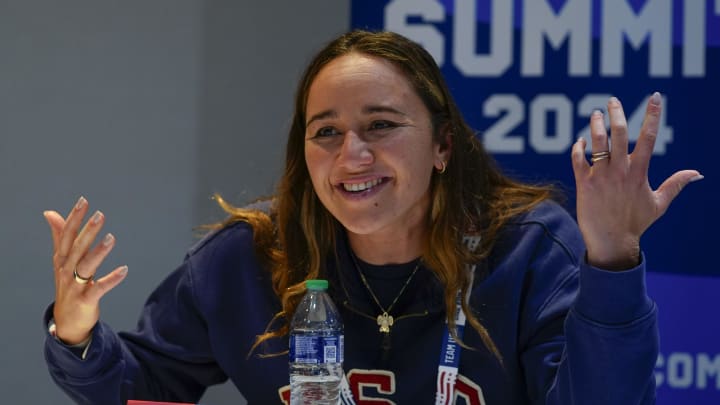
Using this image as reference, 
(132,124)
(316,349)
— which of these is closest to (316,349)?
(316,349)

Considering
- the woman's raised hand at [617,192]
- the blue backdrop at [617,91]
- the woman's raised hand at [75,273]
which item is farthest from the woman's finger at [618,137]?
the blue backdrop at [617,91]

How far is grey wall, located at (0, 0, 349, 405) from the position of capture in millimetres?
3225

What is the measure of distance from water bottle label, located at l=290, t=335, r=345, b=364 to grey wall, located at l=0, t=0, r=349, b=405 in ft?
5.08

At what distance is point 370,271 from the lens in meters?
2.09

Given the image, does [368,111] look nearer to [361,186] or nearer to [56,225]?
[361,186]

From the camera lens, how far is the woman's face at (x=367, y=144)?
6.41ft

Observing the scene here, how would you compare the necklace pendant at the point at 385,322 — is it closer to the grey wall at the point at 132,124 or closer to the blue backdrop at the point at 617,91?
the blue backdrop at the point at 617,91

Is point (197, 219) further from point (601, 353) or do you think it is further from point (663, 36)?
point (601, 353)

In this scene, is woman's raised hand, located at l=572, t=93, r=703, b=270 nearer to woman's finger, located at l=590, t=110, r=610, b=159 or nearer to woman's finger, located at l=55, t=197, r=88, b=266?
woman's finger, located at l=590, t=110, r=610, b=159

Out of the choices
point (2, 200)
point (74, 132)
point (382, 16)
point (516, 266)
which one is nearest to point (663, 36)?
point (382, 16)


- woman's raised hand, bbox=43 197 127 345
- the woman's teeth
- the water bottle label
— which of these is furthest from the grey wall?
the water bottle label

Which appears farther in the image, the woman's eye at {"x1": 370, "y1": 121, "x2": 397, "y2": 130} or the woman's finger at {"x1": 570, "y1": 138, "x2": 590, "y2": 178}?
the woman's eye at {"x1": 370, "y1": 121, "x2": 397, "y2": 130}

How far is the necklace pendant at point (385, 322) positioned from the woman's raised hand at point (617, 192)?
58 centimetres

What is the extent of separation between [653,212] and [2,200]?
235 centimetres
